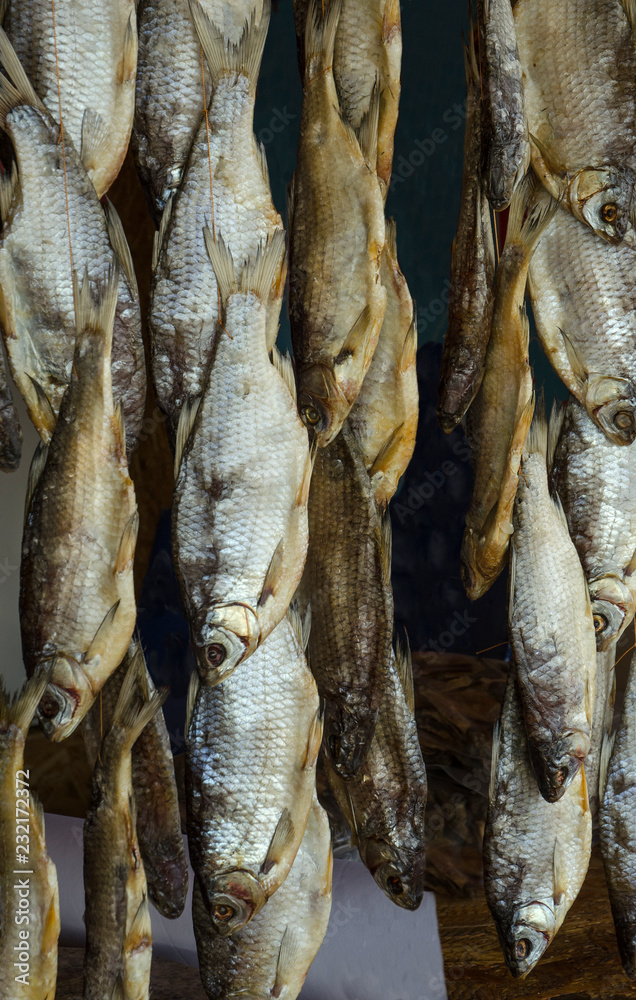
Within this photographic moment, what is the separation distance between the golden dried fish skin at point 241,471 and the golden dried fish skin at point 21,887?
0.80ft

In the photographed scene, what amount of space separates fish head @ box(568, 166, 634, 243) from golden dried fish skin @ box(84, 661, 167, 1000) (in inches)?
33.5

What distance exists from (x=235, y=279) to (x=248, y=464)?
220 millimetres

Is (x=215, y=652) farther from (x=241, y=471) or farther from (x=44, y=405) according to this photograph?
(x=44, y=405)

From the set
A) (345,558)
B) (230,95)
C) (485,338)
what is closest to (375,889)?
(345,558)

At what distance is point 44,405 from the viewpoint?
955 millimetres

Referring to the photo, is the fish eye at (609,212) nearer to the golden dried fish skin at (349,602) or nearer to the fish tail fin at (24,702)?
the golden dried fish skin at (349,602)

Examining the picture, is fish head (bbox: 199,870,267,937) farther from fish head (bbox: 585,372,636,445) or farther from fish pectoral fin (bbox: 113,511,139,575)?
fish head (bbox: 585,372,636,445)

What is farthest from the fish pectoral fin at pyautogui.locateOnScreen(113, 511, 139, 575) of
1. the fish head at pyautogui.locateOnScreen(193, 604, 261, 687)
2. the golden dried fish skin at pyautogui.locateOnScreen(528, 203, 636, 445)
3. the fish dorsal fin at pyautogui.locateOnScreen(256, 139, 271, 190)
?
the golden dried fish skin at pyautogui.locateOnScreen(528, 203, 636, 445)

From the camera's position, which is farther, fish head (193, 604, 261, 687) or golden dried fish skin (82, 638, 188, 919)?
golden dried fish skin (82, 638, 188, 919)

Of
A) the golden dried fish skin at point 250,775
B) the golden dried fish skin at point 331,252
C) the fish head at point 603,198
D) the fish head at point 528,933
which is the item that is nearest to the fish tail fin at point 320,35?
the golden dried fish skin at point 331,252

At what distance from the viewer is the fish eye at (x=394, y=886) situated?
1.24 meters

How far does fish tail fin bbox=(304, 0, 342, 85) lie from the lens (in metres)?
1.05

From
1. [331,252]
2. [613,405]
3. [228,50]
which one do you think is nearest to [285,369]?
[331,252]

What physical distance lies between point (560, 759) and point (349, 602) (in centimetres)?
37
